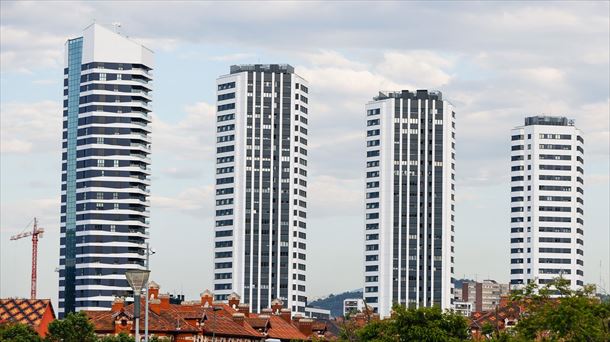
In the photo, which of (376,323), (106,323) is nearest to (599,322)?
(376,323)

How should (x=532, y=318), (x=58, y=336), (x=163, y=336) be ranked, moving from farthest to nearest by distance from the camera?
(x=163, y=336)
(x=58, y=336)
(x=532, y=318)

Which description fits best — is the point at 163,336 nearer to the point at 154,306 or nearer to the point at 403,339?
the point at 154,306

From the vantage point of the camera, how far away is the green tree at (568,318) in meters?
118

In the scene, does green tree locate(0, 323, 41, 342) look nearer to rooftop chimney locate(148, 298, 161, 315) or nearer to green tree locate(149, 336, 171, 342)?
green tree locate(149, 336, 171, 342)

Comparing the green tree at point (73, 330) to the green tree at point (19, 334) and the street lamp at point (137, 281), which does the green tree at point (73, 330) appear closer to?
the green tree at point (19, 334)

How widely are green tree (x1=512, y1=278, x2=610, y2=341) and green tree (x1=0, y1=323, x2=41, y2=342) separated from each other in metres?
63.2

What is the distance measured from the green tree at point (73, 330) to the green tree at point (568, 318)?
55.7m

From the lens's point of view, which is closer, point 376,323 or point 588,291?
point 588,291

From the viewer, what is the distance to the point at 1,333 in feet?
577

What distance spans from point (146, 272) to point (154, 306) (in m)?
115

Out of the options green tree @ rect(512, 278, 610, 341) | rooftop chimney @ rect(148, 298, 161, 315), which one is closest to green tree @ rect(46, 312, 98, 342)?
rooftop chimney @ rect(148, 298, 161, 315)

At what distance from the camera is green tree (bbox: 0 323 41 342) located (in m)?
174

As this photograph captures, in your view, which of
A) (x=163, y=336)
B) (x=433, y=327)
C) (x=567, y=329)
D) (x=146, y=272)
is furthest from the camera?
(x=163, y=336)

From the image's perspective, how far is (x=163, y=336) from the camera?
613ft
